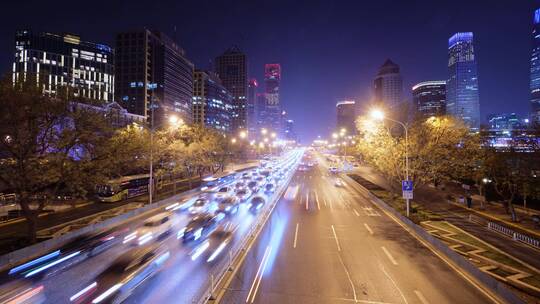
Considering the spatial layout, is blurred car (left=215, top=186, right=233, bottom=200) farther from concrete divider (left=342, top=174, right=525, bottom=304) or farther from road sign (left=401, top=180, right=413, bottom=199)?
road sign (left=401, top=180, right=413, bottom=199)

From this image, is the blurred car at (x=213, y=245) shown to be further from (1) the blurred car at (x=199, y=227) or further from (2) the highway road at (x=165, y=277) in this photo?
(1) the blurred car at (x=199, y=227)

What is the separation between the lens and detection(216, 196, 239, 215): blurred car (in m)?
31.4

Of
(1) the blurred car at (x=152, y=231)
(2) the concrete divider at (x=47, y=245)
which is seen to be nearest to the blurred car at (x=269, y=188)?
(2) the concrete divider at (x=47, y=245)

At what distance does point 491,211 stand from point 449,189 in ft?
54.9

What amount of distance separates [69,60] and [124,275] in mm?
169477

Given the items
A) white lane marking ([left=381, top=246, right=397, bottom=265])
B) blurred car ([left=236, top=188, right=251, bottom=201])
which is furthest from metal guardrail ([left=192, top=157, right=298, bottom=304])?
white lane marking ([left=381, top=246, right=397, bottom=265])

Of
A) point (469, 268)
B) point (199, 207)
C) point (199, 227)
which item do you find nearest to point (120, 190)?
point (199, 207)

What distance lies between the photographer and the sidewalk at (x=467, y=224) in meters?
19.6

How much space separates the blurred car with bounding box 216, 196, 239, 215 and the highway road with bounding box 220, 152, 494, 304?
5.76 meters

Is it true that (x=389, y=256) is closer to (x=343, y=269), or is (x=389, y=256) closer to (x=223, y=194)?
(x=343, y=269)

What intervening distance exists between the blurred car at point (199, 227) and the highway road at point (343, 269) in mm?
4465

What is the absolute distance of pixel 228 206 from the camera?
33719mm

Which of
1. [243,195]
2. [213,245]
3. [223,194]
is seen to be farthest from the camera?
[223,194]

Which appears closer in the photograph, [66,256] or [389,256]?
[66,256]
